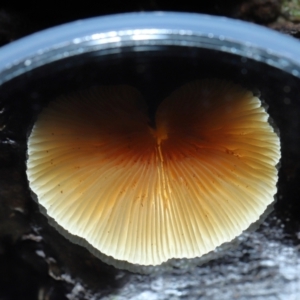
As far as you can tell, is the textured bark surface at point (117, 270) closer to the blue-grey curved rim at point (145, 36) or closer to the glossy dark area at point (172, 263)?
the glossy dark area at point (172, 263)

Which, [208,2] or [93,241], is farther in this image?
[208,2]

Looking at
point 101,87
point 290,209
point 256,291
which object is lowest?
point 256,291

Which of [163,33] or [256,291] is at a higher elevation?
[163,33]

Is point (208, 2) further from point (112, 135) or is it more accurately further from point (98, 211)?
point (98, 211)

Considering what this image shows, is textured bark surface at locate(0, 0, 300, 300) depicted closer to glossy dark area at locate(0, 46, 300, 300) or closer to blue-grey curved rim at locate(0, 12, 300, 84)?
glossy dark area at locate(0, 46, 300, 300)

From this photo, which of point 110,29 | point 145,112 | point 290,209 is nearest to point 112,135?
point 145,112

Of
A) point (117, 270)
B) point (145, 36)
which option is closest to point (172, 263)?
point (117, 270)
